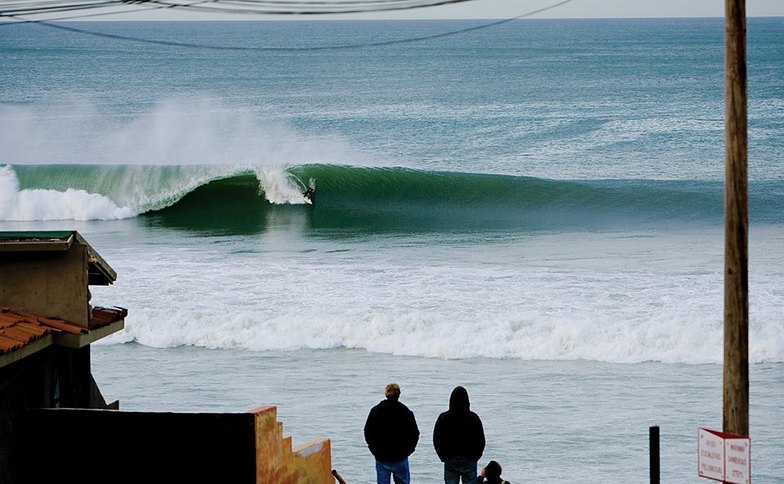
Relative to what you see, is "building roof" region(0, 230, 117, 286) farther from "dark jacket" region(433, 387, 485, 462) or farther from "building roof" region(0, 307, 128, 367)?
"dark jacket" region(433, 387, 485, 462)

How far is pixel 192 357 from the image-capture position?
19.5m

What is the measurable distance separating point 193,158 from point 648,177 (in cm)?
1962

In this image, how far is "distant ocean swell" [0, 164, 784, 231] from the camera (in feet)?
123

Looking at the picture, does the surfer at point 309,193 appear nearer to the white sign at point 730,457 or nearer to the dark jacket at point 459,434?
the dark jacket at point 459,434

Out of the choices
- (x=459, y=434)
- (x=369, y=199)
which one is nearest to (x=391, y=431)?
(x=459, y=434)

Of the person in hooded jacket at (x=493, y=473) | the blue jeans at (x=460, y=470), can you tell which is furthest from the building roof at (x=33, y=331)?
the person in hooded jacket at (x=493, y=473)

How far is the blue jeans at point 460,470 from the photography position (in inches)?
380

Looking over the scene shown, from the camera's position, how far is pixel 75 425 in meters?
8.99

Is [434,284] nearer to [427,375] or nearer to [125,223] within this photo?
[427,375]

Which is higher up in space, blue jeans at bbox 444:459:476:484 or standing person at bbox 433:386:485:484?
standing person at bbox 433:386:485:484

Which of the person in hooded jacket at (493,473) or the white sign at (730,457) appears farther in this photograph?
the person in hooded jacket at (493,473)

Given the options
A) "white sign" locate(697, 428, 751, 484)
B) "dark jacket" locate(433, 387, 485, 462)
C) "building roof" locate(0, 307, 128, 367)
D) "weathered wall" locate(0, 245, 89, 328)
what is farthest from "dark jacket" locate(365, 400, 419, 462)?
"white sign" locate(697, 428, 751, 484)

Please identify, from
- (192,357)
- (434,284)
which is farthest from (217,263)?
(192,357)

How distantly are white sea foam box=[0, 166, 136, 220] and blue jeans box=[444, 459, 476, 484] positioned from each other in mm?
31533
